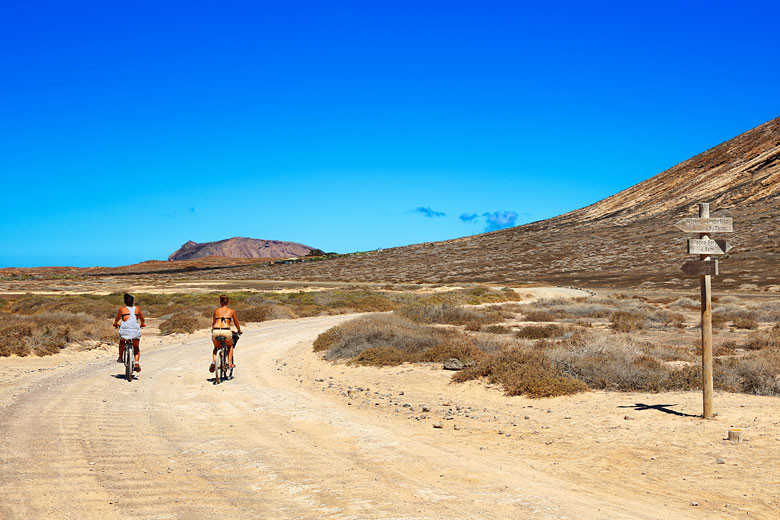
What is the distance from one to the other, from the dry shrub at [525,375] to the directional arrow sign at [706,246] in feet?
11.8

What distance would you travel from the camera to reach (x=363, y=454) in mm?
8117

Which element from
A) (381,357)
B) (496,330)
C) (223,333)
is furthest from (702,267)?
(496,330)

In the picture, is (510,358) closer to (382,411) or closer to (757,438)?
(382,411)

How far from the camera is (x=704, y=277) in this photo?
9.77 metres

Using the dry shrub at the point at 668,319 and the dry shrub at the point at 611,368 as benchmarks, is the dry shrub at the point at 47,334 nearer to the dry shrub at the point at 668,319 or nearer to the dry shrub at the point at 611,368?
the dry shrub at the point at 611,368

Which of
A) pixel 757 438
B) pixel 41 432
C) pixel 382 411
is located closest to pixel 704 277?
pixel 757 438

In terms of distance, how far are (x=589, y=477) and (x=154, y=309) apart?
110 ft

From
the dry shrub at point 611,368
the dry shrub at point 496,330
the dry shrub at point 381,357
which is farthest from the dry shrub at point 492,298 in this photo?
the dry shrub at point 611,368

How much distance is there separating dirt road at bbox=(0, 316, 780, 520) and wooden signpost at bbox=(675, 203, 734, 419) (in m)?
0.66

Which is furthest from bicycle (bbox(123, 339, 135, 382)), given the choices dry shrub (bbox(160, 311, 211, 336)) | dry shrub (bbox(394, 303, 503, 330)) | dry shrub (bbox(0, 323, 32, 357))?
dry shrub (bbox(394, 303, 503, 330))

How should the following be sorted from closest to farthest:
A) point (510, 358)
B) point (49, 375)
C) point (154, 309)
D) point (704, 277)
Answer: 1. point (704, 277)
2. point (510, 358)
3. point (49, 375)
4. point (154, 309)

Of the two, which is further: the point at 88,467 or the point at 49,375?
the point at 49,375

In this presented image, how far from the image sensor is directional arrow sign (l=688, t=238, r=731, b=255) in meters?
9.47

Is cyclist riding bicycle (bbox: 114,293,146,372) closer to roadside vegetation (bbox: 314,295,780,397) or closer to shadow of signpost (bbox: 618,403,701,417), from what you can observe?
roadside vegetation (bbox: 314,295,780,397)
